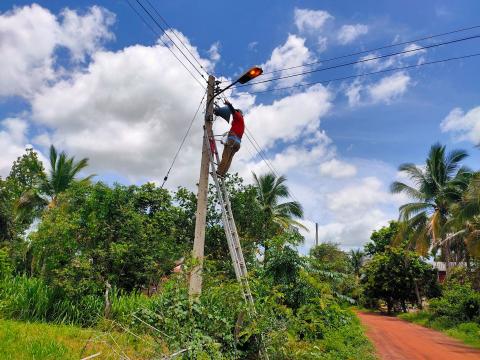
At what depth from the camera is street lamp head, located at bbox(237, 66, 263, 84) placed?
7.42 m

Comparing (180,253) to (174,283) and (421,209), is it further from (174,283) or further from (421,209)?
(421,209)

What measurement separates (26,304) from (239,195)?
8.09 metres

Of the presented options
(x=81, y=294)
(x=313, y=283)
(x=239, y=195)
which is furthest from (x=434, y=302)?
(x=81, y=294)

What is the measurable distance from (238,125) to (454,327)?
12.4 metres

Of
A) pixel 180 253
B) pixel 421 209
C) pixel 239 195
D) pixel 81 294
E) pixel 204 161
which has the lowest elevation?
pixel 81 294

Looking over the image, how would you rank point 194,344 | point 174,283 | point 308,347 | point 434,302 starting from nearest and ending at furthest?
1. point 194,344
2. point 174,283
3. point 308,347
4. point 434,302

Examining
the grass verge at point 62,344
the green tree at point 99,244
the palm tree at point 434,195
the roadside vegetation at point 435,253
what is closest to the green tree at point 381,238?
the roadside vegetation at point 435,253

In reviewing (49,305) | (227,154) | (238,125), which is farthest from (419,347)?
(49,305)

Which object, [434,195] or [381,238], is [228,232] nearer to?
[434,195]

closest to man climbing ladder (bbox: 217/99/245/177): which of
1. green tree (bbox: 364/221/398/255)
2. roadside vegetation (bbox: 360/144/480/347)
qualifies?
roadside vegetation (bbox: 360/144/480/347)

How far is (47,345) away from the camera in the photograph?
5629 mm

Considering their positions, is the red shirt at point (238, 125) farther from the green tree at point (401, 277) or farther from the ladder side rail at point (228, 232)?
the green tree at point (401, 277)

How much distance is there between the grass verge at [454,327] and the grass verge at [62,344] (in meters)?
10.1

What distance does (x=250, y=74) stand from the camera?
753 cm
